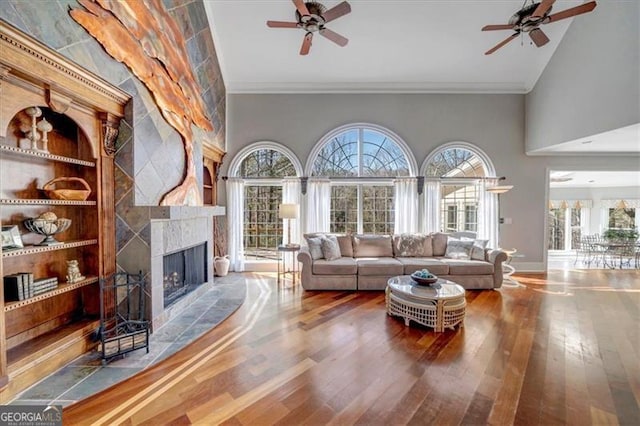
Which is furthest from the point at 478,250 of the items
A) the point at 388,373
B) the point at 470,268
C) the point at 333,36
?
the point at 333,36

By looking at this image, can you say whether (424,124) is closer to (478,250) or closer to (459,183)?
(459,183)

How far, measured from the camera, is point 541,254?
18.9 ft

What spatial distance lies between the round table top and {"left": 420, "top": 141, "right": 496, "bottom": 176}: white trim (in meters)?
2.81

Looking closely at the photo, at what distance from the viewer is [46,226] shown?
2.25 meters

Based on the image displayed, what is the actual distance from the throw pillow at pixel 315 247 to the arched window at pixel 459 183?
Result: 96.8 inches

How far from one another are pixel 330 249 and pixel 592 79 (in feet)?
15.7

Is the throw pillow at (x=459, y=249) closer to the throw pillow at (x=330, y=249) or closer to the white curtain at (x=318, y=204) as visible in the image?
the throw pillow at (x=330, y=249)

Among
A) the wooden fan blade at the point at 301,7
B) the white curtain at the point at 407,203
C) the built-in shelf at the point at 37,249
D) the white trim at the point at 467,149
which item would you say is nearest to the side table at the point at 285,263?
the white curtain at the point at 407,203

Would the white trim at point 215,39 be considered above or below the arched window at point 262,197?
above

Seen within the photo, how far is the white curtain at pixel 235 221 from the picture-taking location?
5605 millimetres

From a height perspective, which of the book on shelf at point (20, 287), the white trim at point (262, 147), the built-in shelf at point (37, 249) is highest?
the white trim at point (262, 147)

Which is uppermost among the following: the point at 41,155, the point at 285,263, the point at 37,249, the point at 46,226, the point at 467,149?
the point at 467,149

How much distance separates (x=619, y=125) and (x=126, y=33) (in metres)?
6.08

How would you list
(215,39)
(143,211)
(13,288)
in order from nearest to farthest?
(13,288) → (143,211) → (215,39)
